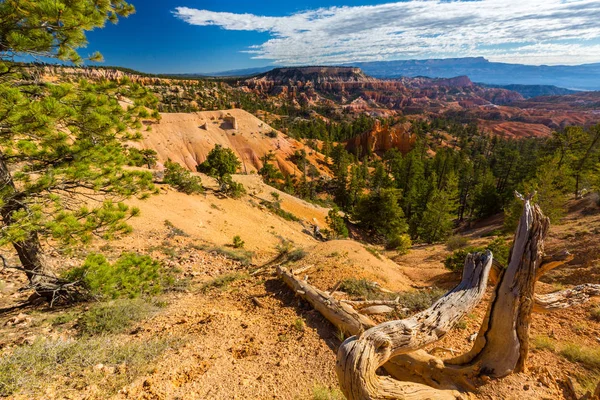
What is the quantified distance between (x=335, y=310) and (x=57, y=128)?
20.4 ft

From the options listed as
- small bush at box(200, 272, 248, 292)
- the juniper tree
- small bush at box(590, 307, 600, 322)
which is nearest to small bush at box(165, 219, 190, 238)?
small bush at box(200, 272, 248, 292)

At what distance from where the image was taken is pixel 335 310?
6.20 m

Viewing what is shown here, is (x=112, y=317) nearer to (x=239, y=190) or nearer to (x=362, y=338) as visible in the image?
(x=362, y=338)

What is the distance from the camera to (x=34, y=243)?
5832mm

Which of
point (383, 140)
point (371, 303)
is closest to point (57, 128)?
point (371, 303)

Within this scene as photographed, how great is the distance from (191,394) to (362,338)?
9.71ft

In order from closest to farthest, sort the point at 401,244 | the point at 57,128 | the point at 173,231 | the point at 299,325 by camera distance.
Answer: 1. the point at 57,128
2. the point at 299,325
3. the point at 173,231
4. the point at 401,244

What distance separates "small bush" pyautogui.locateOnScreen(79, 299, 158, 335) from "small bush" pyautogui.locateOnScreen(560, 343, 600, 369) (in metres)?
8.54

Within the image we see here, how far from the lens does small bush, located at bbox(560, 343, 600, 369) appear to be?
4.84m

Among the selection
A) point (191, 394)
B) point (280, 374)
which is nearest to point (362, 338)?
point (280, 374)

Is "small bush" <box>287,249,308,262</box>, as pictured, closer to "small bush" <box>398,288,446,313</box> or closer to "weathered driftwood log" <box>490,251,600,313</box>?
"small bush" <box>398,288,446,313</box>

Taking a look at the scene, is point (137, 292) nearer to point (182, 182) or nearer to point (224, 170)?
point (182, 182)

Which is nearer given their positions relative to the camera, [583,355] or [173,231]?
[583,355]

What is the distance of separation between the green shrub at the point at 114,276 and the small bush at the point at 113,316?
14.3 inches
